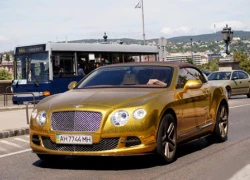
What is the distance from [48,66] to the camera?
25328 millimetres

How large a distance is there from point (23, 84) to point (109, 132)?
64.6ft

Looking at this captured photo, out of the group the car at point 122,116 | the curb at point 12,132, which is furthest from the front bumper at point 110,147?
the curb at point 12,132

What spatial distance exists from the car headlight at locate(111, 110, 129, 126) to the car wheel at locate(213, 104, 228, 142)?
3.27m

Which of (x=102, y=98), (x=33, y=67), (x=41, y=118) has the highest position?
(x=33, y=67)

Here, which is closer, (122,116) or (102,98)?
(122,116)

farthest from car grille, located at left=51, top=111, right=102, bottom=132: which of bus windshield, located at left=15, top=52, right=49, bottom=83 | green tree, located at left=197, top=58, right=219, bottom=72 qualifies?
green tree, located at left=197, top=58, right=219, bottom=72

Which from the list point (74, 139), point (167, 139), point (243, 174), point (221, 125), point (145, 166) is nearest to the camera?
point (243, 174)

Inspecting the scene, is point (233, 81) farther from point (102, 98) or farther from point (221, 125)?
point (102, 98)

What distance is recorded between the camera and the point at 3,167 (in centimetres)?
805

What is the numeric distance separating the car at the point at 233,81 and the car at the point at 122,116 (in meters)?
19.1

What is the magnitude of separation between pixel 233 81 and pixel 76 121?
2164 centimetres

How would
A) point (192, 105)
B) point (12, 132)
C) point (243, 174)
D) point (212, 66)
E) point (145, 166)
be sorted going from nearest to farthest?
point (243, 174)
point (145, 166)
point (192, 105)
point (12, 132)
point (212, 66)

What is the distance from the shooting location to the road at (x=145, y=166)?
691 cm

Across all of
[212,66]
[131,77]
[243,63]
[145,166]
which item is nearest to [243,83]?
[131,77]
